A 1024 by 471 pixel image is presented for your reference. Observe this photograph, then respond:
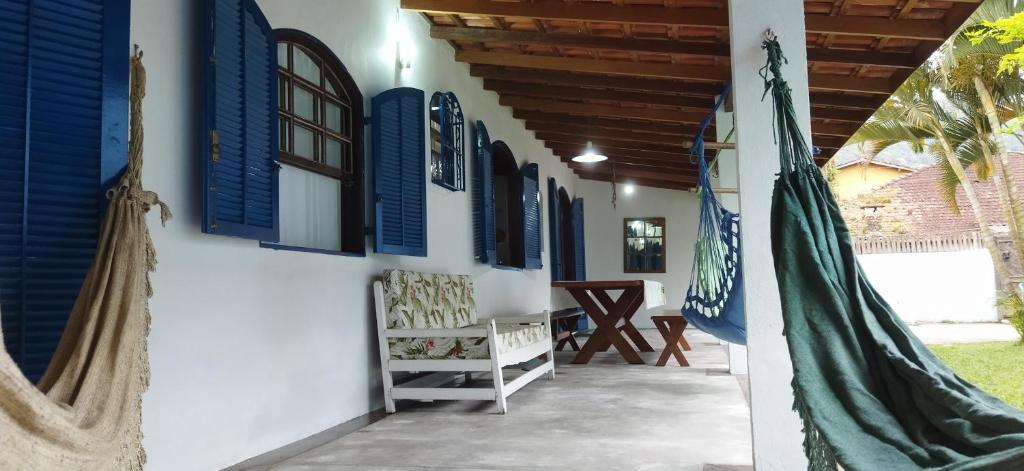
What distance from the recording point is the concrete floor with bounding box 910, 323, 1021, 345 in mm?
9172

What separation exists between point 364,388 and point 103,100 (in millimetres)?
2460

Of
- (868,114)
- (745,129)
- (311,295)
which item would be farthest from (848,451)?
(868,114)

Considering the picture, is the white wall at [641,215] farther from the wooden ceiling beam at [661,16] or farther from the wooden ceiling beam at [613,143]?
the wooden ceiling beam at [661,16]

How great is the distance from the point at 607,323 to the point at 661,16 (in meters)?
3.00

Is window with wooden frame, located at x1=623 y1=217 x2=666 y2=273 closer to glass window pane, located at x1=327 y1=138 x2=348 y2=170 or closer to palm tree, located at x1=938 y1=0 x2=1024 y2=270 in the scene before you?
palm tree, located at x1=938 y1=0 x2=1024 y2=270

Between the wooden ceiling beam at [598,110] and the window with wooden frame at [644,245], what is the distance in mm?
4321

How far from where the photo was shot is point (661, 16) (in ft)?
15.3

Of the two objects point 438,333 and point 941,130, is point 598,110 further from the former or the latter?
point 941,130

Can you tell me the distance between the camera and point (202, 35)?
112 inches

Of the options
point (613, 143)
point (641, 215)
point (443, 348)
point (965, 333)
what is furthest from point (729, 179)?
point (965, 333)

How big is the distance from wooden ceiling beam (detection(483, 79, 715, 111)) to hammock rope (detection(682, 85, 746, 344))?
243cm

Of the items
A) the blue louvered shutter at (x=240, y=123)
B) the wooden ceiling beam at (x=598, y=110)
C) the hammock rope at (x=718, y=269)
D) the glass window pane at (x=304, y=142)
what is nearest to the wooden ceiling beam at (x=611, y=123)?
the wooden ceiling beam at (x=598, y=110)

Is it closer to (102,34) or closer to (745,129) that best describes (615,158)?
(745,129)

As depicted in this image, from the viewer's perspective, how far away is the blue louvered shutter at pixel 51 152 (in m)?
2.00
